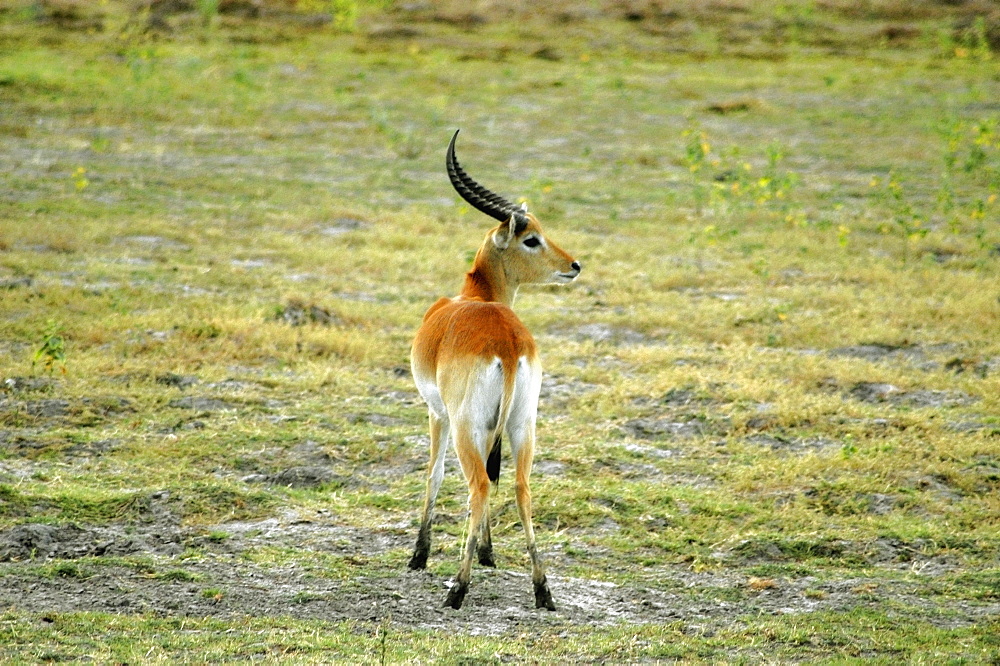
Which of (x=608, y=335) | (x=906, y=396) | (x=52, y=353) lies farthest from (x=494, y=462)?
(x=608, y=335)

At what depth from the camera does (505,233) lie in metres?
6.70

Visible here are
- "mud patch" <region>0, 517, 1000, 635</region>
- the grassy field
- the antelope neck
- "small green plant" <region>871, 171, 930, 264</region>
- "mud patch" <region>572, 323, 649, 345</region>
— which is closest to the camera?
"mud patch" <region>0, 517, 1000, 635</region>

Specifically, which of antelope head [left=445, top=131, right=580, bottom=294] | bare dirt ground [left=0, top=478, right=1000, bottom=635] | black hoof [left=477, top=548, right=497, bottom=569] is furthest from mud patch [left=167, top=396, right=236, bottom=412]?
black hoof [left=477, top=548, right=497, bottom=569]

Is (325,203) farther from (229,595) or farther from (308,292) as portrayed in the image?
(229,595)

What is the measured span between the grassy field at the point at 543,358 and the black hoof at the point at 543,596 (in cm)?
6

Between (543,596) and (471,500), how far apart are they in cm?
51

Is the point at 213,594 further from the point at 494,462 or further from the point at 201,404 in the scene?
the point at 201,404

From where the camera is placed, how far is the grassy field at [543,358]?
206 inches

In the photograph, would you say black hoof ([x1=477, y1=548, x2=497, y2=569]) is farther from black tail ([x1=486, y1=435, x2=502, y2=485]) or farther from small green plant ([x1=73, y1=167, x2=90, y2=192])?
small green plant ([x1=73, y1=167, x2=90, y2=192])

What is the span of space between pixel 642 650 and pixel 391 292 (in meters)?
6.72

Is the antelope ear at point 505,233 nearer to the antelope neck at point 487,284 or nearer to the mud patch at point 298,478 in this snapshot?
the antelope neck at point 487,284

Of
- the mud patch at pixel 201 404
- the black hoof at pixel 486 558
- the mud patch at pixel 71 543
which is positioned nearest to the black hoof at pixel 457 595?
the black hoof at pixel 486 558

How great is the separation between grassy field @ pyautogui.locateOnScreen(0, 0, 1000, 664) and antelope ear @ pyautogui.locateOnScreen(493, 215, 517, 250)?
1.33m

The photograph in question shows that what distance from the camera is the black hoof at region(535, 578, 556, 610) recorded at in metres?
5.29
